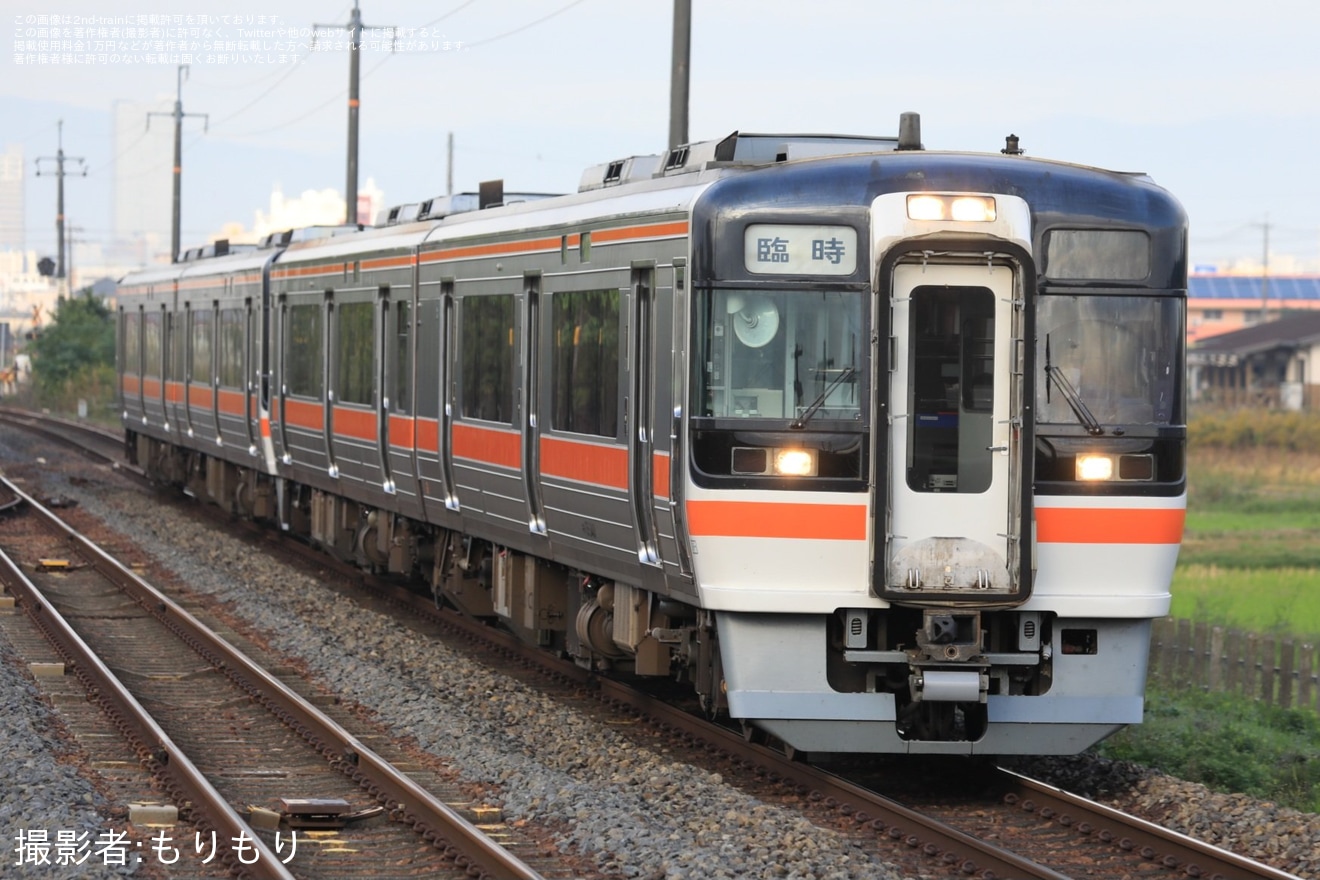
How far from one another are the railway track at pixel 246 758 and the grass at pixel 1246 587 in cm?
390

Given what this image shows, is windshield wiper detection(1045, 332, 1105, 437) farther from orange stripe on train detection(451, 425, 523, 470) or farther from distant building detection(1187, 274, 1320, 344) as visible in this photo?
distant building detection(1187, 274, 1320, 344)

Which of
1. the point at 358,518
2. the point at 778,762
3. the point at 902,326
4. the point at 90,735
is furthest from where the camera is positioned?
the point at 358,518

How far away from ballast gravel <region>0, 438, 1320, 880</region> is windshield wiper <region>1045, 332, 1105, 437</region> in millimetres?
1662

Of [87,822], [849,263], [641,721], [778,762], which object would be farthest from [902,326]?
[87,822]

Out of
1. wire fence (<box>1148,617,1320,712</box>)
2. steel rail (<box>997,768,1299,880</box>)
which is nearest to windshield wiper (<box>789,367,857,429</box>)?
steel rail (<box>997,768,1299,880</box>)

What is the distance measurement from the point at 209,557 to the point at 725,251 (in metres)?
11.8

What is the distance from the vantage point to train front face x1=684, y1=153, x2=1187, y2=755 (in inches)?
333

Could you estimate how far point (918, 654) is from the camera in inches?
332

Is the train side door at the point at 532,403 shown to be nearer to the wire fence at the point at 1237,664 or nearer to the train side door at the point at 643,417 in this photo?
the train side door at the point at 643,417

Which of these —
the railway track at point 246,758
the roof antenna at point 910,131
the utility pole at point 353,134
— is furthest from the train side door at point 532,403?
the utility pole at point 353,134

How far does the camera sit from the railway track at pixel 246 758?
25.6ft

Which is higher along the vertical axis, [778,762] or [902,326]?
[902,326]

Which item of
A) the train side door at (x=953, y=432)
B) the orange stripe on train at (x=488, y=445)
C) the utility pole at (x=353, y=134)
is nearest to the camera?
the train side door at (x=953, y=432)

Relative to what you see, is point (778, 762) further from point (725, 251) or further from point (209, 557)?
point (209, 557)
